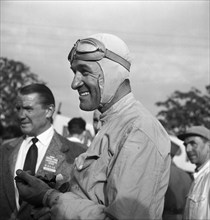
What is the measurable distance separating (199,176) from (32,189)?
7.32ft

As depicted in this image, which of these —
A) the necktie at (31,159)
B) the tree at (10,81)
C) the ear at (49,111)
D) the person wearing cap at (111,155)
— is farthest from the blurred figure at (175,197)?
the tree at (10,81)

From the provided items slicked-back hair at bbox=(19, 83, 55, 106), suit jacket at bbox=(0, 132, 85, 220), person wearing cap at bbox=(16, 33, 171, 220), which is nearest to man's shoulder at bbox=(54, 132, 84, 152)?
suit jacket at bbox=(0, 132, 85, 220)

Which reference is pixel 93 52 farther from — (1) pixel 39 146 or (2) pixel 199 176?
(2) pixel 199 176

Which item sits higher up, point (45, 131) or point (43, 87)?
point (43, 87)

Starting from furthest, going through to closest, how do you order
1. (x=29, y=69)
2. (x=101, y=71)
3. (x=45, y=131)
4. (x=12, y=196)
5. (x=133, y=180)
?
(x=29, y=69)
(x=45, y=131)
(x=12, y=196)
(x=101, y=71)
(x=133, y=180)

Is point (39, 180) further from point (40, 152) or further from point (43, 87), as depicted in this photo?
point (43, 87)

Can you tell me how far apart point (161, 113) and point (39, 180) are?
5524 cm

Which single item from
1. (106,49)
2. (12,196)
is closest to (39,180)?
(106,49)

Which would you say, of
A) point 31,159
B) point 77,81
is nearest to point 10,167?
point 31,159

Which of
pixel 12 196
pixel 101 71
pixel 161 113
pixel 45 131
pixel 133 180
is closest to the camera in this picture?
pixel 133 180

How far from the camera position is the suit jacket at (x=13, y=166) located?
4.12m

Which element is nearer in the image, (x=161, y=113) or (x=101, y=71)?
(x=101, y=71)

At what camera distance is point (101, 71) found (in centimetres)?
252

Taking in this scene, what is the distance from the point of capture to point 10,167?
432cm
